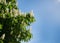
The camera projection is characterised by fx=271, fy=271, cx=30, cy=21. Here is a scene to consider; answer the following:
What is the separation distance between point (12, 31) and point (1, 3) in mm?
2608

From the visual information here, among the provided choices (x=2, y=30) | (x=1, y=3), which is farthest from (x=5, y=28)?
(x=1, y=3)

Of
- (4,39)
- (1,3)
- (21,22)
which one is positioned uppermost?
(1,3)

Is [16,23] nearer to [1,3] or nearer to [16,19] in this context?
[16,19]

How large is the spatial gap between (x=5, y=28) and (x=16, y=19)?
1.38 metres

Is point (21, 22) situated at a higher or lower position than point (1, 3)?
lower

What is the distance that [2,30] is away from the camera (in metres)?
23.0

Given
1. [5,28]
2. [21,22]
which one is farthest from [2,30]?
[21,22]

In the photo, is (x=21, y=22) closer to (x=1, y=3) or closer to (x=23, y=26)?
(x=23, y=26)

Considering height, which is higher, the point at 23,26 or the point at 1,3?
the point at 1,3

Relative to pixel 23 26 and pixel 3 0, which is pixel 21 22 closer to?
pixel 23 26

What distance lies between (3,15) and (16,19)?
1.18 metres

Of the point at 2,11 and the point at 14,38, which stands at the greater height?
the point at 2,11

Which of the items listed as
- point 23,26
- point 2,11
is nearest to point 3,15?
point 2,11

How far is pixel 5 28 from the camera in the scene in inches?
915
